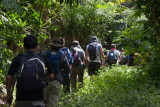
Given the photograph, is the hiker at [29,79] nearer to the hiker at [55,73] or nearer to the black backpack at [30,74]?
the black backpack at [30,74]

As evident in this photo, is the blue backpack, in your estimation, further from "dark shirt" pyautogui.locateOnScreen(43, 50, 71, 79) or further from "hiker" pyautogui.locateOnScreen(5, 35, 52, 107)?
"hiker" pyautogui.locateOnScreen(5, 35, 52, 107)

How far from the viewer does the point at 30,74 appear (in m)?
3.83

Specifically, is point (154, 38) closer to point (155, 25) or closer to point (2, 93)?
point (155, 25)

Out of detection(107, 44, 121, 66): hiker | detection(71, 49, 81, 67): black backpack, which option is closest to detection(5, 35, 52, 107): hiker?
detection(71, 49, 81, 67): black backpack

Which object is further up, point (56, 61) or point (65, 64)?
point (56, 61)

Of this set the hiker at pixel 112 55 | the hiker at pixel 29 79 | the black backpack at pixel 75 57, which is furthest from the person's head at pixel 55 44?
the hiker at pixel 112 55

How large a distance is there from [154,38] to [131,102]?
377cm

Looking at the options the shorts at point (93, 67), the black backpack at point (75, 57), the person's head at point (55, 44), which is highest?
the person's head at point (55, 44)

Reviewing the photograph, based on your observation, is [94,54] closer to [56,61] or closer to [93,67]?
[93,67]

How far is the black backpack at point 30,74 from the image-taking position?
3.82 m

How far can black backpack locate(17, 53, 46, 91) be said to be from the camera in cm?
382

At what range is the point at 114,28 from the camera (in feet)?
83.4

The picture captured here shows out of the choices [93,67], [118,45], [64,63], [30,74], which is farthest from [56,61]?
[93,67]

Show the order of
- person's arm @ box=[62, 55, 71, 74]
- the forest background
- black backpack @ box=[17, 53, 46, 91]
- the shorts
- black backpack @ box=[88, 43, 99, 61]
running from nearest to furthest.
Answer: black backpack @ box=[17, 53, 46, 91], the forest background, person's arm @ box=[62, 55, 71, 74], black backpack @ box=[88, 43, 99, 61], the shorts
